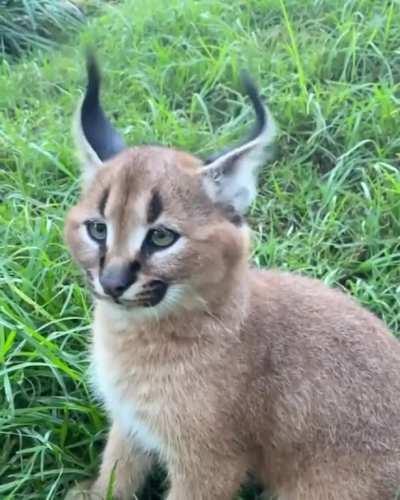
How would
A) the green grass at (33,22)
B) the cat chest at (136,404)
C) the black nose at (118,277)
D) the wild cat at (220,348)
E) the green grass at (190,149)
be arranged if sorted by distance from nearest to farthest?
the black nose at (118,277)
the wild cat at (220,348)
the cat chest at (136,404)
the green grass at (190,149)
the green grass at (33,22)

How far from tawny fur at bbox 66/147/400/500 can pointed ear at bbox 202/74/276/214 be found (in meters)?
0.04

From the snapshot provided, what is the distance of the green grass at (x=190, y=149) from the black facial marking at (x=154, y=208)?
3.12 ft

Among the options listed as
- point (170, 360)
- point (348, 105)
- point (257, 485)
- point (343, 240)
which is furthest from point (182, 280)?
point (348, 105)

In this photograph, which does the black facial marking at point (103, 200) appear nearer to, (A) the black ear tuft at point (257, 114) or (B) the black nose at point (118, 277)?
(B) the black nose at point (118, 277)

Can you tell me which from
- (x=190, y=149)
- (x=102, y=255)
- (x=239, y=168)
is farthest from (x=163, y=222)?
(x=190, y=149)

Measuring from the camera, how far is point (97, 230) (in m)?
2.92

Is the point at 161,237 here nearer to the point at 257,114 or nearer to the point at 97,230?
the point at 97,230

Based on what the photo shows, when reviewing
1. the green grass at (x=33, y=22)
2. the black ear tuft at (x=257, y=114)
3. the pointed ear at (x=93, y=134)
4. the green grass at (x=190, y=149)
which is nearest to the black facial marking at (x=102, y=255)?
the pointed ear at (x=93, y=134)

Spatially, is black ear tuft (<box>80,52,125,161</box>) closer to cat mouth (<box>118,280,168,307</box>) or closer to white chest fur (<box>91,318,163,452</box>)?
cat mouth (<box>118,280,168,307</box>)

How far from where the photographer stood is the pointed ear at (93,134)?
10.2ft

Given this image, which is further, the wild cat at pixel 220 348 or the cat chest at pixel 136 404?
the cat chest at pixel 136 404

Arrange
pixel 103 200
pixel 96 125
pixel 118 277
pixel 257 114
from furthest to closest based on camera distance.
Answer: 1. pixel 96 125
2. pixel 257 114
3. pixel 103 200
4. pixel 118 277

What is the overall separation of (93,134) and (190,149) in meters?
1.65

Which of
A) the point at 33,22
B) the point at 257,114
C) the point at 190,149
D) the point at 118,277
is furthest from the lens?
the point at 33,22
